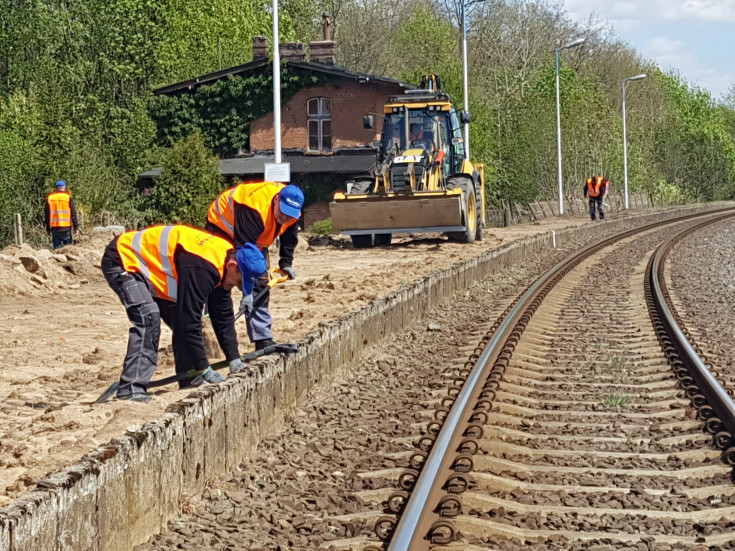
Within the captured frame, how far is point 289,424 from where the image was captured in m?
7.76

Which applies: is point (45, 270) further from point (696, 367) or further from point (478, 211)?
point (478, 211)

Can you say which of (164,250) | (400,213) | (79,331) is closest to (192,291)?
(164,250)

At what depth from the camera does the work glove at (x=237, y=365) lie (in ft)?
24.5

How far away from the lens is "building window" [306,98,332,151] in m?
40.4

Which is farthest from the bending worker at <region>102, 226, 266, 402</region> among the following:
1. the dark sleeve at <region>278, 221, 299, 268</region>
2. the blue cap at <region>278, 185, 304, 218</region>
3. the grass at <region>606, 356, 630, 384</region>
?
the grass at <region>606, 356, 630, 384</region>

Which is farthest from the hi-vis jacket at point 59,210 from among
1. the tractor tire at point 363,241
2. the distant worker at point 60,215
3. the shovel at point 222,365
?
the shovel at point 222,365

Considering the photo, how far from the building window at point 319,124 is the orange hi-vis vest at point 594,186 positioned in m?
9.66

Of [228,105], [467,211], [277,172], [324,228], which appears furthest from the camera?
[228,105]

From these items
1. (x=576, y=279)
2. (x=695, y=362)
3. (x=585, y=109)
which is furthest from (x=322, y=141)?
(x=695, y=362)

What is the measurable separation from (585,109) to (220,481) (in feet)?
164

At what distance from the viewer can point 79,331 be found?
1251 cm

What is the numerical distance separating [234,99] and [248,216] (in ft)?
109

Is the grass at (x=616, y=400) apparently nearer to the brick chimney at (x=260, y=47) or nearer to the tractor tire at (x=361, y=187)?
the tractor tire at (x=361, y=187)

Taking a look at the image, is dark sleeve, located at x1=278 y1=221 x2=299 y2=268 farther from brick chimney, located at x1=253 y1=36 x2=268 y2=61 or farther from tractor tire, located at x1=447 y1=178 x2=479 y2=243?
brick chimney, located at x1=253 y1=36 x2=268 y2=61
